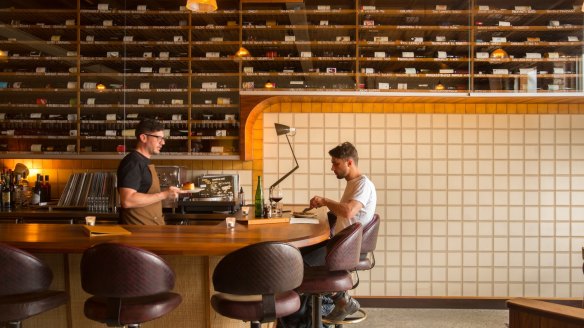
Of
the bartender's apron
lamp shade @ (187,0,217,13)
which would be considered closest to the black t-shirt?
the bartender's apron

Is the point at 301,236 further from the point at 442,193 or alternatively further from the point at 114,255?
the point at 442,193

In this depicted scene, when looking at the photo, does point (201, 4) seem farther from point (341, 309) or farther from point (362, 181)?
point (341, 309)

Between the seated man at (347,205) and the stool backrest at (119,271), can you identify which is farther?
the seated man at (347,205)

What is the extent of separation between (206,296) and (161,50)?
11.1 feet

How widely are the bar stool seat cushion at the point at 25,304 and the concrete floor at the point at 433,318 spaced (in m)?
3.09

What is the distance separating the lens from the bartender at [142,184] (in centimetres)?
368

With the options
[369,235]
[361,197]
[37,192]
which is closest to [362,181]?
[361,197]

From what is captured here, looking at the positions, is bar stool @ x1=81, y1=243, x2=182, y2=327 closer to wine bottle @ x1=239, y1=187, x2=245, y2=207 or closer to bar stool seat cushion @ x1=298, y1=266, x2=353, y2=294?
bar stool seat cushion @ x1=298, y1=266, x2=353, y2=294

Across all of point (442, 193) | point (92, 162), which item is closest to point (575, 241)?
point (442, 193)

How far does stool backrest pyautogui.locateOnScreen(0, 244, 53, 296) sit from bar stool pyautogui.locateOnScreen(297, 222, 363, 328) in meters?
1.33

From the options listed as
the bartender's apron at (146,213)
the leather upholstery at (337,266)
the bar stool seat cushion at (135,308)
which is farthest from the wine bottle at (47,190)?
the leather upholstery at (337,266)

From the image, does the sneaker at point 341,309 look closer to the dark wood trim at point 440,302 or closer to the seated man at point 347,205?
the seated man at point 347,205

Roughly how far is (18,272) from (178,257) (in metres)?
0.86

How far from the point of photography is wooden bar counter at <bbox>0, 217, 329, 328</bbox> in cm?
280
